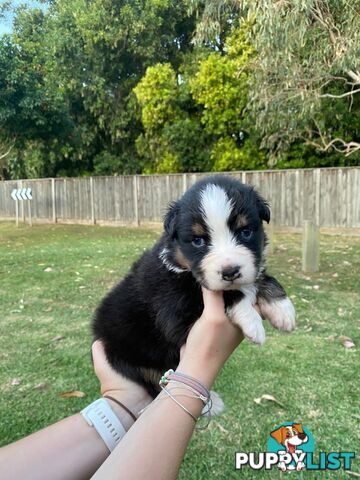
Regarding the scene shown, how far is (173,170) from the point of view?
702 inches

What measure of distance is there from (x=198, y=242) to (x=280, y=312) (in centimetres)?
55

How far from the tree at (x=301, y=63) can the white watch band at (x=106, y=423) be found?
935 centimetres

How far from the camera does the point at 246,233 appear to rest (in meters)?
2.07

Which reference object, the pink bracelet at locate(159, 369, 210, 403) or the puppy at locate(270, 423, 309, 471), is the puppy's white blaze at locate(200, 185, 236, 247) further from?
the puppy at locate(270, 423, 309, 471)

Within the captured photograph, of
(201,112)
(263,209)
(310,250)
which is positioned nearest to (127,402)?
(263,209)

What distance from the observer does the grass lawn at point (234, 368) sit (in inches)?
108

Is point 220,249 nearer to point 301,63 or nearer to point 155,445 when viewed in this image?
point 155,445

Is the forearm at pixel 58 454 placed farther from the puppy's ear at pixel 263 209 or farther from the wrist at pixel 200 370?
the puppy's ear at pixel 263 209

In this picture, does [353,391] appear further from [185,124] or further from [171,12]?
[171,12]

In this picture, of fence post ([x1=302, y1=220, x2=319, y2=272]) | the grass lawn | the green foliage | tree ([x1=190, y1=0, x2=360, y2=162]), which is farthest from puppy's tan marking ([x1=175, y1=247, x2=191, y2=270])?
the green foliage

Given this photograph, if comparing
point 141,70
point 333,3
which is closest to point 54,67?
point 141,70

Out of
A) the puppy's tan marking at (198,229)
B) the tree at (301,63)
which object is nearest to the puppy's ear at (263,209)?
the puppy's tan marking at (198,229)

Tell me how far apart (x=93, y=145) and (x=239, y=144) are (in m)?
7.32

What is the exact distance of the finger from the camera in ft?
6.01
